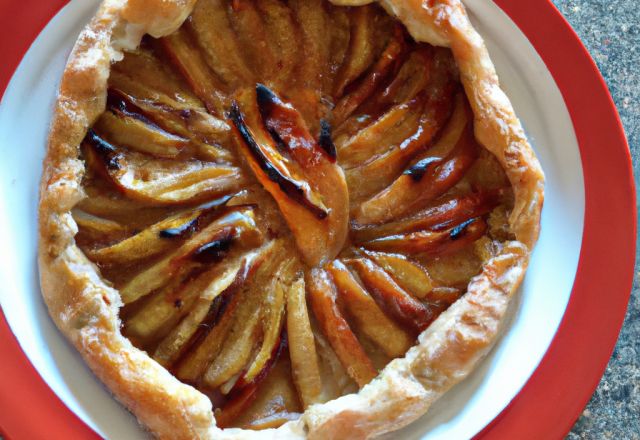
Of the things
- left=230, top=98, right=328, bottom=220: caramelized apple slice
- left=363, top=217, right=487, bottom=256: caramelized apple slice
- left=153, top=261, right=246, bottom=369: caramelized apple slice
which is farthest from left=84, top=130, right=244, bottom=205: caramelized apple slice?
left=363, top=217, right=487, bottom=256: caramelized apple slice

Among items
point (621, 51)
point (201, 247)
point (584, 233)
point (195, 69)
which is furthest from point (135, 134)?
point (621, 51)

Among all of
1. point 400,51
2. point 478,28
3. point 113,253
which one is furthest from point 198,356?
point 478,28

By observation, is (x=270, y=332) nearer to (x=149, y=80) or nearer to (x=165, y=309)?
(x=165, y=309)

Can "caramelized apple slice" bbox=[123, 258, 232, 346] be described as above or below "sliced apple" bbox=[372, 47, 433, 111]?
below

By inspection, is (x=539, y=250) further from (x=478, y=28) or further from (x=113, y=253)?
(x=113, y=253)

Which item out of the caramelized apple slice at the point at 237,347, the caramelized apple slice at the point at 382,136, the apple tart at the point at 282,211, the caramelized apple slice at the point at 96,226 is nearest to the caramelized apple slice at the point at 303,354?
the apple tart at the point at 282,211

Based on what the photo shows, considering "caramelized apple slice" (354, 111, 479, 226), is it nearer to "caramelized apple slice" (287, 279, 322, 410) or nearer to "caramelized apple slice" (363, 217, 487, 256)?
"caramelized apple slice" (363, 217, 487, 256)
